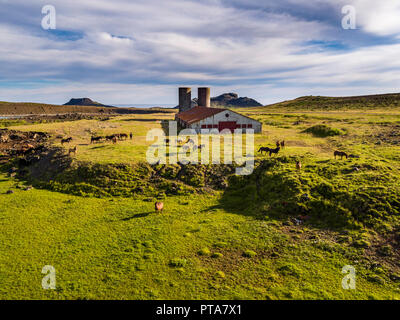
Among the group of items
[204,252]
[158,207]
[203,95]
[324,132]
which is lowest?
[204,252]

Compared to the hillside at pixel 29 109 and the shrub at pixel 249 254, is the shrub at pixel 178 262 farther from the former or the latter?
the hillside at pixel 29 109

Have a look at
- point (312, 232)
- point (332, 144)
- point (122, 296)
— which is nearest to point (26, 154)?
point (122, 296)

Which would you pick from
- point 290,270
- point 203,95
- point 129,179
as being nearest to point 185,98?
point 203,95

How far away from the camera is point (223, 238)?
62.6 feet

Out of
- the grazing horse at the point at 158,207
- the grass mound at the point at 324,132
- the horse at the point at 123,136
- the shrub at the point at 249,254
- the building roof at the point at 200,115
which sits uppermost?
the building roof at the point at 200,115

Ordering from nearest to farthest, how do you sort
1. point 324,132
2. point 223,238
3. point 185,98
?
point 223,238
point 324,132
point 185,98

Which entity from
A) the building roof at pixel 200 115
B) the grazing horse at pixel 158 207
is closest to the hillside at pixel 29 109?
the building roof at pixel 200 115

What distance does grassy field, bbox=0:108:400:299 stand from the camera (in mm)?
14094

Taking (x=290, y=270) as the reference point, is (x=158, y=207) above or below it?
above

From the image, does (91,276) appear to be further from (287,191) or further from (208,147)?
(208,147)

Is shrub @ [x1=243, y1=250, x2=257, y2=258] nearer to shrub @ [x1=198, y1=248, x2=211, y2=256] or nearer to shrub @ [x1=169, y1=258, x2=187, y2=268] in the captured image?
shrub @ [x1=198, y1=248, x2=211, y2=256]

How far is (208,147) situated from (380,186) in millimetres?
21814

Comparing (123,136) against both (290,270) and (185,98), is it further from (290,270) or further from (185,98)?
(185,98)

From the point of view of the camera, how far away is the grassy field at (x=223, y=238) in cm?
1409
